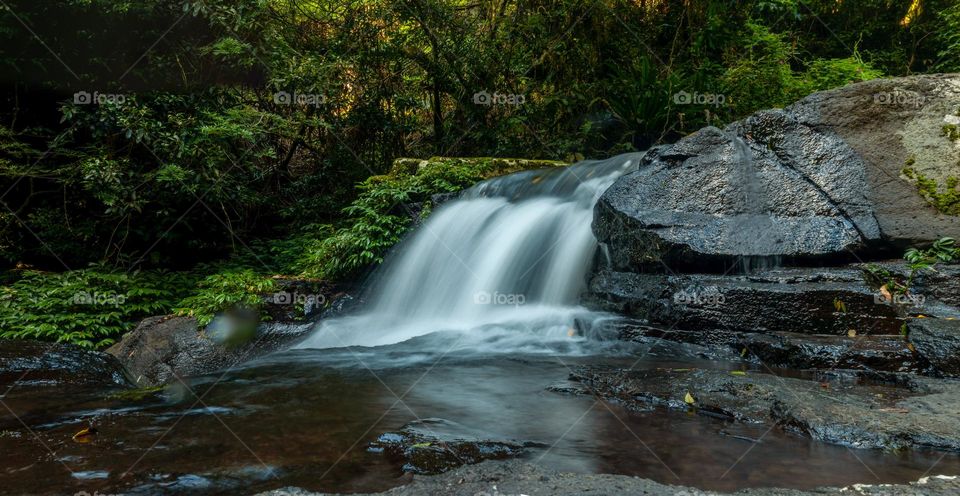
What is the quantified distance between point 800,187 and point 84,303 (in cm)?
792

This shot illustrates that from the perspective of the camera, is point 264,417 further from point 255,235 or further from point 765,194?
A: point 255,235

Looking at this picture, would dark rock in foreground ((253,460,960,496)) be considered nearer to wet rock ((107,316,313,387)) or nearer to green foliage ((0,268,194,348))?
wet rock ((107,316,313,387))

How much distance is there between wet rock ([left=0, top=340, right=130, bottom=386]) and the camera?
3934 mm

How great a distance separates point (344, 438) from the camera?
2.65m

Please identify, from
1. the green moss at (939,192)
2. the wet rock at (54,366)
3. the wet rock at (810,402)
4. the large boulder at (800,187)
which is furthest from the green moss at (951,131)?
the wet rock at (54,366)

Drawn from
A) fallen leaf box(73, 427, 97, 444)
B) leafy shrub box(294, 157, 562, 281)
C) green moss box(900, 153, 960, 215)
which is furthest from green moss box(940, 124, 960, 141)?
fallen leaf box(73, 427, 97, 444)

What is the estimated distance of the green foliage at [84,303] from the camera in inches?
271

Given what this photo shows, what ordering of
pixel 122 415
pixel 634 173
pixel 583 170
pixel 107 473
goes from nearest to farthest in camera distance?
1. pixel 107 473
2. pixel 122 415
3. pixel 634 173
4. pixel 583 170

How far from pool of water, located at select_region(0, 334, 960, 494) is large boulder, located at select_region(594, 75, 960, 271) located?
5.11ft

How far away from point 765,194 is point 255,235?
8042 mm

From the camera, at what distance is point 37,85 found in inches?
348

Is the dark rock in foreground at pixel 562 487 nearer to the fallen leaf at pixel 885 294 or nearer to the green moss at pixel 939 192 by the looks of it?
the fallen leaf at pixel 885 294

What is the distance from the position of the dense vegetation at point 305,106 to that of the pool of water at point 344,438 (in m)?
3.33

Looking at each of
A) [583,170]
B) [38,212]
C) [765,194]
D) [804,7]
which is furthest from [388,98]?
[804,7]
